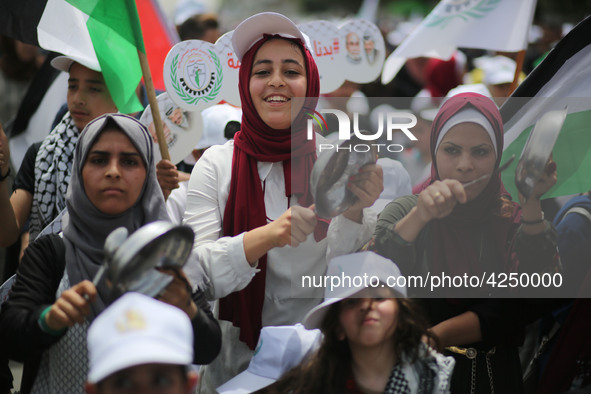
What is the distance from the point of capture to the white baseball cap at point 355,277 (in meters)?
2.60

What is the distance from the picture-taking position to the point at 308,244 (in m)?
2.87

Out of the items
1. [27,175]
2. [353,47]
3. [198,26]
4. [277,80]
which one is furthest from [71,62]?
[198,26]

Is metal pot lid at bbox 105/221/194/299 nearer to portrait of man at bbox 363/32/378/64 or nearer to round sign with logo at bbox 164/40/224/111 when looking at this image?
round sign with logo at bbox 164/40/224/111

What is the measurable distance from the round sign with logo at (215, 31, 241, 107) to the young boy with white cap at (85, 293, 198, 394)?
6.12 feet

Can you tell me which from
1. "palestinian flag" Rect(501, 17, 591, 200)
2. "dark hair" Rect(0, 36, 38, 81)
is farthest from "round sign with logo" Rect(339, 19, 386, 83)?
"dark hair" Rect(0, 36, 38, 81)

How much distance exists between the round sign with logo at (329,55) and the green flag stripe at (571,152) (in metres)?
1.53

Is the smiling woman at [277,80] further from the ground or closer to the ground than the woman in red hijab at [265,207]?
further from the ground

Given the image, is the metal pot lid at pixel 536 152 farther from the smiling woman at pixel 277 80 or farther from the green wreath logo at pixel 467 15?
the green wreath logo at pixel 467 15

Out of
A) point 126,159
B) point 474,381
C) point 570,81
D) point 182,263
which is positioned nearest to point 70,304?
point 182,263

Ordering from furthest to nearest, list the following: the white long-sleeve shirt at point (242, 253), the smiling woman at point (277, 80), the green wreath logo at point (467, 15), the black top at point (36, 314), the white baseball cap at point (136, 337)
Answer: the green wreath logo at point (467, 15)
the smiling woman at point (277, 80)
the white long-sleeve shirt at point (242, 253)
the black top at point (36, 314)
the white baseball cap at point (136, 337)

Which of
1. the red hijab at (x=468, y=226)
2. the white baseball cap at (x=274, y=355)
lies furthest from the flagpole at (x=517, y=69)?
the white baseball cap at (x=274, y=355)

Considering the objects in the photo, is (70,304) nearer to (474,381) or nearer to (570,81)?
(474,381)

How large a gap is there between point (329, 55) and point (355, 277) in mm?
2000

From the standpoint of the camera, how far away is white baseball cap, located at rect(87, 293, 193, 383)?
1.88 m
